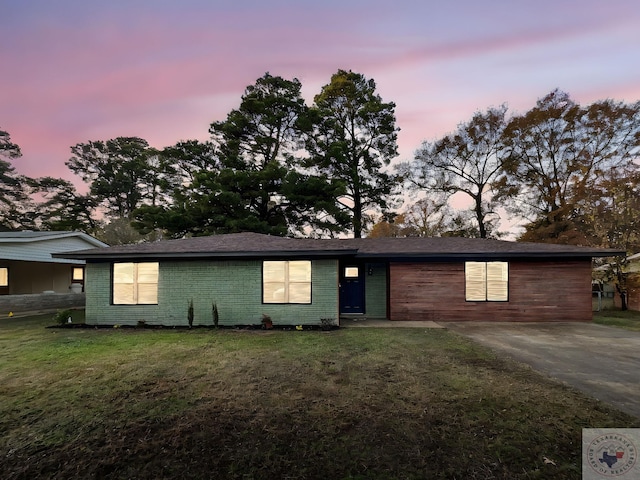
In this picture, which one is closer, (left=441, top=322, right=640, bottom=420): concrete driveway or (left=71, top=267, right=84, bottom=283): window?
(left=441, top=322, right=640, bottom=420): concrete driveway

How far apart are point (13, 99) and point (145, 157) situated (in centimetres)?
1709

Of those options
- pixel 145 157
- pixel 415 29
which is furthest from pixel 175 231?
pixel 415 29

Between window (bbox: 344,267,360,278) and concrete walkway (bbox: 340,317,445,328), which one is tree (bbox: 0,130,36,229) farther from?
concrete walkway (bbox: 340,317,445,328)

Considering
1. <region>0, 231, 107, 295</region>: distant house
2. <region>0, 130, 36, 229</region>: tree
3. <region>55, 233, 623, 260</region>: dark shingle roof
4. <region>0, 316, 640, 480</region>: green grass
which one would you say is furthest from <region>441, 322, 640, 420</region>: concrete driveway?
<region>0, 130, 36, 229</region>: tree

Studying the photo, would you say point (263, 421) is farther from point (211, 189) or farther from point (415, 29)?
point (211, 189)

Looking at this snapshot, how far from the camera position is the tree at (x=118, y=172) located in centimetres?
2841

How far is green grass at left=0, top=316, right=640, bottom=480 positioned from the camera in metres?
2.59

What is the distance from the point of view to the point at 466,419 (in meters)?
3.36

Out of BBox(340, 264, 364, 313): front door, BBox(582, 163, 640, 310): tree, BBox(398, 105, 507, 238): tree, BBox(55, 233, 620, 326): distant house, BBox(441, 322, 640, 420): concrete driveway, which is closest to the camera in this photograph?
BBox(441, 322, 640, 420): concrete driveway

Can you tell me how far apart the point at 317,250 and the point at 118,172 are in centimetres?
2876

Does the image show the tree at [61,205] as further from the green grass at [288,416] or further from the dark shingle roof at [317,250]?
the green grass at [288,416]

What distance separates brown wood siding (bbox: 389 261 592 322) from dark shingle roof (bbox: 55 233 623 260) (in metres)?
0.49

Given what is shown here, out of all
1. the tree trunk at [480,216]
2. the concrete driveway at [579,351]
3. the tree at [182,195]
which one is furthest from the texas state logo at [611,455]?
the tree trunk at [480,216]

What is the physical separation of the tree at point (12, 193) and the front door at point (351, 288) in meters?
31.5
